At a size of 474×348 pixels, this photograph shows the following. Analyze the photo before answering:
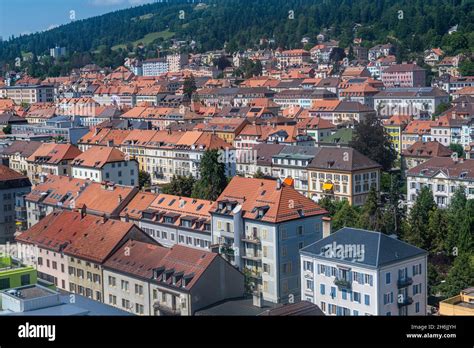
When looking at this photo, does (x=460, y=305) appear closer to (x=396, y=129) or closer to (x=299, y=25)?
(x=396, y=129)

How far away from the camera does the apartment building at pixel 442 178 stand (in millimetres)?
13656

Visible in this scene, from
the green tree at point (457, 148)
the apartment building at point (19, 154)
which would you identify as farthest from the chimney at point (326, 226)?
the apartment building at point (19, 154)

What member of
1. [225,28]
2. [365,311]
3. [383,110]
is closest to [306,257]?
[365,311]

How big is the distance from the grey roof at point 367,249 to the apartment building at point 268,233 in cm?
114

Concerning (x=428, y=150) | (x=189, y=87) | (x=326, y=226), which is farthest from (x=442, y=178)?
(x=189, y=87)

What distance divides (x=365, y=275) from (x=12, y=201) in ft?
26.8

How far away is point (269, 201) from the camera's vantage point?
390 inches

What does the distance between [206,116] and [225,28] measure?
24232mm

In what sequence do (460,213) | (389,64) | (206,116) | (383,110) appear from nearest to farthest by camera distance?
(460,213) → (206,116) → (383,110) → (389,64)
